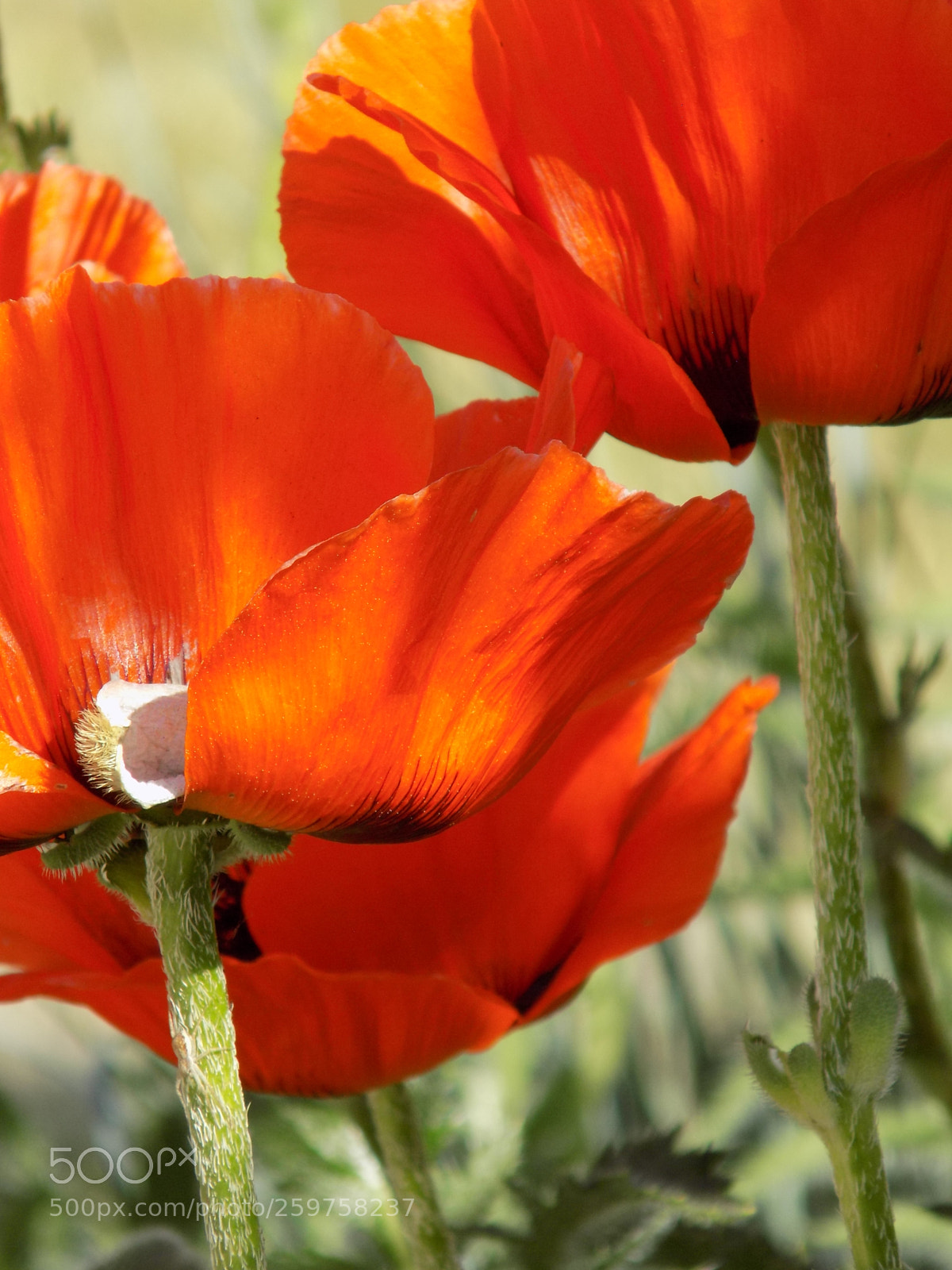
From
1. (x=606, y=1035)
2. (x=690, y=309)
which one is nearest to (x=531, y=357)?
(x=690, y=309)

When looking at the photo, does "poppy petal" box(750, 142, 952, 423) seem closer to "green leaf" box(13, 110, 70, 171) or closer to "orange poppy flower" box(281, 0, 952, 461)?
"orange poppy flower" box(281, 0, 952, 461)

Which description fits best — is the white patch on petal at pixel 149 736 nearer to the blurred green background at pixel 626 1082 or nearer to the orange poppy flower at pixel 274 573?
the orange poppy flower at pixel 274 573

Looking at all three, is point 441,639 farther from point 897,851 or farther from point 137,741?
point 897,851

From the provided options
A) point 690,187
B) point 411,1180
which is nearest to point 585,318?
point 690,187

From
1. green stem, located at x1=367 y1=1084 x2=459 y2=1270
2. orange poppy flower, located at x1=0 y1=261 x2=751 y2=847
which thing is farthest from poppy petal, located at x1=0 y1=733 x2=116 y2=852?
green stem, located at x1=367 y1=1084 x2=459 y2=1270

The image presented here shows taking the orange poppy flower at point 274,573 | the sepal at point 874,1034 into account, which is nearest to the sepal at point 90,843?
the orange poppy flower at point 274,573

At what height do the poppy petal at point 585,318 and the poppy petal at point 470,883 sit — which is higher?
the poppy petal at point 585,318
